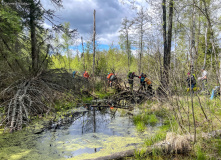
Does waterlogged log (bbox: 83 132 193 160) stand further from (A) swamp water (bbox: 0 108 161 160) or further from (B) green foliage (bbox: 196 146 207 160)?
(A) swamp water (bbox: 0 108 161 160)

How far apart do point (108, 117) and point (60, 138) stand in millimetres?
2699

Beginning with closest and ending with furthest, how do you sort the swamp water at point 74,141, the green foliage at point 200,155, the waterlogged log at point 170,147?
the green foliage at point 200,155, the waterlogged log at point 170,147, the swamp water at point 74,141

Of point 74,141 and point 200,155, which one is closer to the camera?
point 200,155

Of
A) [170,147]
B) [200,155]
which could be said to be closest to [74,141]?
[170,147]

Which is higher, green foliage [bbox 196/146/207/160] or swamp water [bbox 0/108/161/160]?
green foliage [bbox 196/146/207/160]

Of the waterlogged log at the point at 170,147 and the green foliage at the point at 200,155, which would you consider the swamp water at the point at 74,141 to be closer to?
the waterlogged log at the point at 170,147

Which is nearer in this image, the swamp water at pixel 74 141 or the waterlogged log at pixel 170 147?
the waterlogged log at pixel 170 147

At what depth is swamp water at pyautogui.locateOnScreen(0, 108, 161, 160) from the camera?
12.2 feet

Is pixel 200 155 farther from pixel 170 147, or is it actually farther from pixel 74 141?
pixel 74 141

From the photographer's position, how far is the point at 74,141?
442 cm

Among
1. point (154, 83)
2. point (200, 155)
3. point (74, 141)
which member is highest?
point (154, 83)

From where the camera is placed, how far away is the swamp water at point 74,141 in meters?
3.71

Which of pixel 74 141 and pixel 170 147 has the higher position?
pixel 170 147

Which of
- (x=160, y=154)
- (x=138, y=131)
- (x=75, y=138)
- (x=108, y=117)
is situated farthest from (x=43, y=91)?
(x=160, y=154)
